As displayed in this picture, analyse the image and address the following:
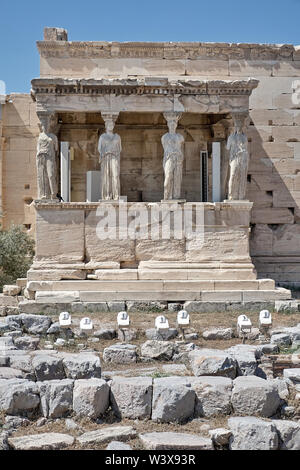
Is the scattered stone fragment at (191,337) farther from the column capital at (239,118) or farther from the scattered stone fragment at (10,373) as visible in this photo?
the column capital at (239,118)

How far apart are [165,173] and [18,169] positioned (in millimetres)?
4403

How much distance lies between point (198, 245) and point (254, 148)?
334cm

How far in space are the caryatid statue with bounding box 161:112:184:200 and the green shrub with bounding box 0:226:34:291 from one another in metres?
3.61

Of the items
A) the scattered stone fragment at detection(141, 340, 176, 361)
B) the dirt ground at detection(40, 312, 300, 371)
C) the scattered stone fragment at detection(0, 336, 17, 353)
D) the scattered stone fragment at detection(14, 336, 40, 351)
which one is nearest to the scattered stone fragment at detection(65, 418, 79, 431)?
the scattered stone fragment at detection(0, 336, 17, 353)

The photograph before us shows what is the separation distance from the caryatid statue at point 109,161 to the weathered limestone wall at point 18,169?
3303mm

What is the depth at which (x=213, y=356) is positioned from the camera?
22.3 ft

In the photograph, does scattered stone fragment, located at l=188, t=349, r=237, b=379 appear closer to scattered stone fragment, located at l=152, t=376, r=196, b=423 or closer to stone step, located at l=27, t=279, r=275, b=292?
scattered stone fragment, located at l=152, t=376, r=196, b=423

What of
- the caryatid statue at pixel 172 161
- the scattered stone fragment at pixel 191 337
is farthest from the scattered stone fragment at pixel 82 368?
the caryatid statue at pixel 172 161

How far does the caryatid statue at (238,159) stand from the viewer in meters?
13.5

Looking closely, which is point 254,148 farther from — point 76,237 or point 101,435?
point 101,435

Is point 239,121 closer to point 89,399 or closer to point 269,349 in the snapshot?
point 269,349

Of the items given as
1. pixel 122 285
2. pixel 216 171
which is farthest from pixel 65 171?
pixel 216 171

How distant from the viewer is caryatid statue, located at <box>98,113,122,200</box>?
13.4 meters
